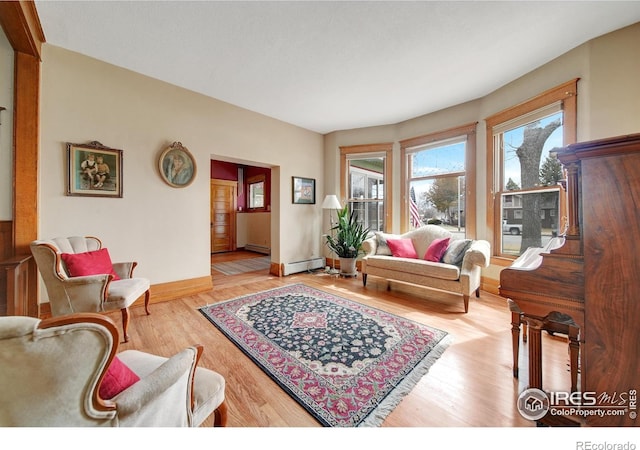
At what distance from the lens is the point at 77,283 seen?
73.0 inches

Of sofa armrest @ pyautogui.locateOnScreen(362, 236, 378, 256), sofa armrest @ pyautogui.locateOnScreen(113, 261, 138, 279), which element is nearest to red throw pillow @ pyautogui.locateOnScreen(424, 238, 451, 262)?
sofa armrest @ pyautogui.locateOnScreen(362, 236, 378, 256)

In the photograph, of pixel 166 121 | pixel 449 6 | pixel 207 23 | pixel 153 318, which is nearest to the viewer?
pixel 449 6

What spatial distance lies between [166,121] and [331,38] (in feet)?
7.24

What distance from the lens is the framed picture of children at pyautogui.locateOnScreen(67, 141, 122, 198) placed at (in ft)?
7.87

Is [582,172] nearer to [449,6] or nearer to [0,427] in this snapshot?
[449,6]

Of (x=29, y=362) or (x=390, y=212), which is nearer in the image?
(x=29, y=362)

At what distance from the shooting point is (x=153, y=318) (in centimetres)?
244

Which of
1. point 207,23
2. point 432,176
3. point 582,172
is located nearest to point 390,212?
point 432,176

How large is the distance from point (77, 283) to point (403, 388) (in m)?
2.50

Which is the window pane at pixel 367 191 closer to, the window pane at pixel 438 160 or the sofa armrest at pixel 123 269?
the window pane at pixel 438 160

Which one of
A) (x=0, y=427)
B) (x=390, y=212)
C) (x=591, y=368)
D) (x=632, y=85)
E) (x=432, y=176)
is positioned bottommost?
(x=591, y=368)

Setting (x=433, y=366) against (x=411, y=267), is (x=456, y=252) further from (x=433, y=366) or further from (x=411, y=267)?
(x=433, y=366)

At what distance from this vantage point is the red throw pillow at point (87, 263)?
77.0 inches

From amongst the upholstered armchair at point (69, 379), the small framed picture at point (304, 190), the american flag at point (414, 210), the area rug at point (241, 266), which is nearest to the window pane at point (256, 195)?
the area rug at point (241, 266)
